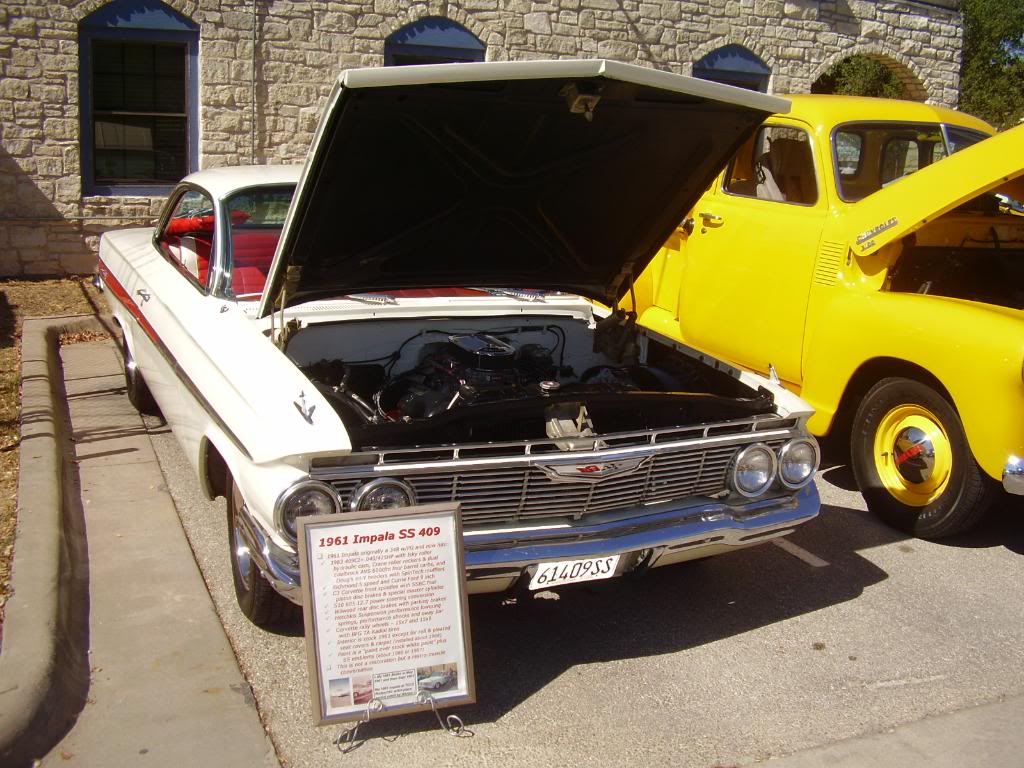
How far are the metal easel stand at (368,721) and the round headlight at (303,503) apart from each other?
592mm

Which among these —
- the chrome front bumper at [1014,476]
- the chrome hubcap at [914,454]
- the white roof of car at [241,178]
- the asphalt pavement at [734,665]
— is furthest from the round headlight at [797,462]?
the white roof of car at [241,178]

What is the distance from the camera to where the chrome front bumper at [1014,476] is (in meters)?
4.55

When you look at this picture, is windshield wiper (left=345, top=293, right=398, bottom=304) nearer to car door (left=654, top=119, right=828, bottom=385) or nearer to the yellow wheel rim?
car door (left=654, top=119, right=828, bottom=385)

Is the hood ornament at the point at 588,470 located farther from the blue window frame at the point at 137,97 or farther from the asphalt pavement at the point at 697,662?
the blue window frame at the point at 137,97

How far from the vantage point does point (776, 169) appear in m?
6.22

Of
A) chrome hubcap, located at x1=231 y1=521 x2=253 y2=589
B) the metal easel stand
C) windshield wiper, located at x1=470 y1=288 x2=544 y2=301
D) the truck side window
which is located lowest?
the metal easel stand

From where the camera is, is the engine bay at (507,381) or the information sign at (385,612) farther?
the engine bay at (507,381)

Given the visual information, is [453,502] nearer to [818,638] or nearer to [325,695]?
[325,695]

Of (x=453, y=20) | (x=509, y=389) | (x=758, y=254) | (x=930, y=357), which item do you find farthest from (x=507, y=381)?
(x=453, y=20)

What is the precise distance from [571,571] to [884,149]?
149 inches

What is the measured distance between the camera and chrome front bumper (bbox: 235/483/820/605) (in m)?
3.44

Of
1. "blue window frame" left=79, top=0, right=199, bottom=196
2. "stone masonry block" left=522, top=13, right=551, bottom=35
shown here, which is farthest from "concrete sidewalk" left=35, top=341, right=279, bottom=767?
"stone masonry block" left=522, top=13, right=551, bottom=35

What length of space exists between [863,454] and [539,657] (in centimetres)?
240

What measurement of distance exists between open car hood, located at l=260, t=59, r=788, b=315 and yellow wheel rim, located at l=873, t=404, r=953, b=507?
1.60 m
